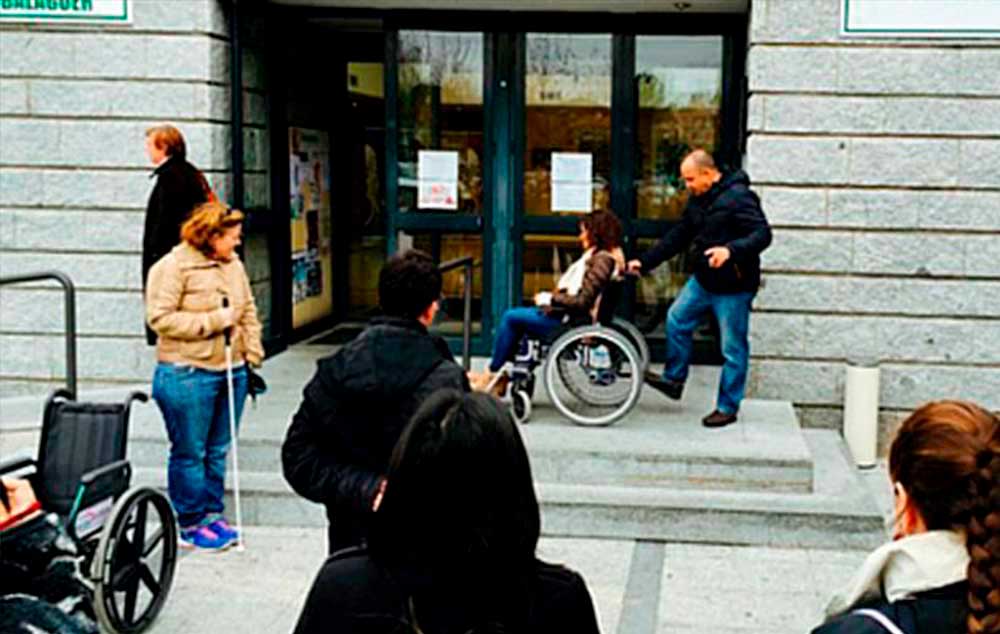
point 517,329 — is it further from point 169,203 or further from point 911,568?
point 911,568

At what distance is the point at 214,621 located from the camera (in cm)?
524

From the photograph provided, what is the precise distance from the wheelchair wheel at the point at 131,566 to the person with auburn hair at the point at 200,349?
26.6 inches

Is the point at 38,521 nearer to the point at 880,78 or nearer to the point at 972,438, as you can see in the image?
the point at 972,438

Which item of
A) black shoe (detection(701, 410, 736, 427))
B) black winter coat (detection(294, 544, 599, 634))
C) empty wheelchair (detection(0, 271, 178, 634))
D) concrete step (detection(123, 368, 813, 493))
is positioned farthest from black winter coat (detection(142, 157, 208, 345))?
black winter coat (detection(294, 544, 599, 634))

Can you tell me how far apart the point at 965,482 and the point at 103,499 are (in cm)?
357

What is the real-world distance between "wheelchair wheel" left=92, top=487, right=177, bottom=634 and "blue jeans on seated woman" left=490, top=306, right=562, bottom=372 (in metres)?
2.62

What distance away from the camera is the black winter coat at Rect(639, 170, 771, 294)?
6.93m

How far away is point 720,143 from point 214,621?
5483mm

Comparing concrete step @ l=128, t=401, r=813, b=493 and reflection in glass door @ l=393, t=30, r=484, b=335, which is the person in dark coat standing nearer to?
concrete step @ l=128, t=401, r=813, b=493

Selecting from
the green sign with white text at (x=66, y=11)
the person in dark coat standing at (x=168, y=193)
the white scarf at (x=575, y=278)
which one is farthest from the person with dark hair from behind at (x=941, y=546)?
the green sign with white text at (x=66, y=11)

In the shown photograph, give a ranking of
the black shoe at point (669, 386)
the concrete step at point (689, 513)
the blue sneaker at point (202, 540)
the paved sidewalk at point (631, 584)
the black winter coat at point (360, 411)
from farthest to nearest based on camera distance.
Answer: the black shoe at point (669, 386)
the concrete step at point (689, 513)
the blue sneaker at point (202, 540)
the paved sidewalk at point (631, 584)
the black winter coat at point (360, 411)

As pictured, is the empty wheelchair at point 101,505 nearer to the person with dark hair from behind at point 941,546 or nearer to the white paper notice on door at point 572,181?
the person with dark hair from behind at point 941,546

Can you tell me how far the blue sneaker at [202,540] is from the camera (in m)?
6.06

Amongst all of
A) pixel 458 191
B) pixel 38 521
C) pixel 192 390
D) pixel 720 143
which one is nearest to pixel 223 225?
pixel 192 390
